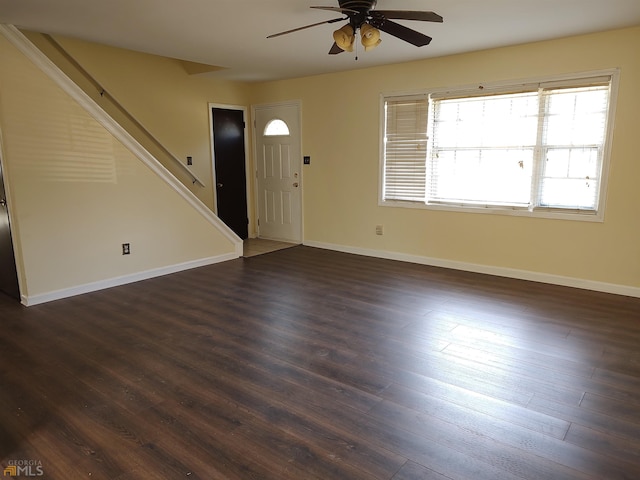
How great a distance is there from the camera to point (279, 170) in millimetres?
6707

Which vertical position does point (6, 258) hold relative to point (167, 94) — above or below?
below

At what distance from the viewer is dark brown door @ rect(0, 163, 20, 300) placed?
3932 mm

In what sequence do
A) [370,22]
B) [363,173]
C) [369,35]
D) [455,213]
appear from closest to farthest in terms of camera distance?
1. [369,35]
2. [370,22]
3. [455,213]
4. [363,173]

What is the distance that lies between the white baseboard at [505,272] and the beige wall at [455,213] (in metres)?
0.04

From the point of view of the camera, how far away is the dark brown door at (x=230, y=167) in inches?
254

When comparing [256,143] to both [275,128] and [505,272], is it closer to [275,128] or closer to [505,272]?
[275,128]

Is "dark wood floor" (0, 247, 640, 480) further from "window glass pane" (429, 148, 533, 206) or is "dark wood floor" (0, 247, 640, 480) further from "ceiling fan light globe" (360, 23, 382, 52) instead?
"ceiling fan light globe" (360, 23, 382, 52)

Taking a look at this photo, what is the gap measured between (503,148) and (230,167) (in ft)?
13.0

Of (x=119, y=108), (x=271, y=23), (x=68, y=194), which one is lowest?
(x=68, y=194)

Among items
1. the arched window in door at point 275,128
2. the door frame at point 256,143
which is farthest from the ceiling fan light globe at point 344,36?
the arched window in door at point 275,128

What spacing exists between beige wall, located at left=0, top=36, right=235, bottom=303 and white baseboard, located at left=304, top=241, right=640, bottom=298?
104 inches

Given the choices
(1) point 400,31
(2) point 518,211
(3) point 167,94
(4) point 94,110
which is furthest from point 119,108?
(2) point 518,211

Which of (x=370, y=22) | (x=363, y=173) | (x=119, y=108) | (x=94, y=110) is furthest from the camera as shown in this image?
(x=363, y=173)

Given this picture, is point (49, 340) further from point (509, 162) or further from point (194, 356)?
point (509, 162)
